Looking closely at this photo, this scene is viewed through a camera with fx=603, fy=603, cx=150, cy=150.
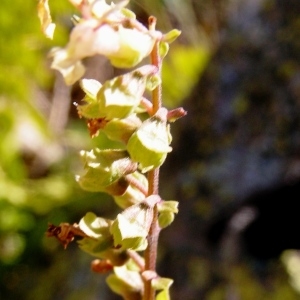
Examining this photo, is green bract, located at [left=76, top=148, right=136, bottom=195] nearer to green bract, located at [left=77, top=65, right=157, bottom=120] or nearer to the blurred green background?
green bract, located at [left=77, top=65, right=157, bottom=120]

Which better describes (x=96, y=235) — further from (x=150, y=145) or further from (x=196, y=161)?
(x=196, y=161)

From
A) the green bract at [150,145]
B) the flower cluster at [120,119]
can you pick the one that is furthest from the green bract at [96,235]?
the green bract at [150,145]

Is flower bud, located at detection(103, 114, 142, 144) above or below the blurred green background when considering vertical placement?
above

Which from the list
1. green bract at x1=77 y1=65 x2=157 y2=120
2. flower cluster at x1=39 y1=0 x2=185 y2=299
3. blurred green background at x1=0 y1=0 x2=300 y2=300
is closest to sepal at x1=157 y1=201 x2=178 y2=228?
flower cluster at x1=39 y1=0 x2=185 y2=299

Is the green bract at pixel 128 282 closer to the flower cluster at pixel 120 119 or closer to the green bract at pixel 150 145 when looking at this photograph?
the flower cluster at pixel 120 119

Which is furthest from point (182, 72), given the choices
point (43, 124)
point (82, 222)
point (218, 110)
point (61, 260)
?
point (82, 222)

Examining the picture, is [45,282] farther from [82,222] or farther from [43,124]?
[82,222]

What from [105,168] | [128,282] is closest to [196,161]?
[128,282]
